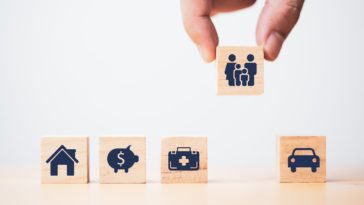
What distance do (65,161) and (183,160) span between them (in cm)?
42

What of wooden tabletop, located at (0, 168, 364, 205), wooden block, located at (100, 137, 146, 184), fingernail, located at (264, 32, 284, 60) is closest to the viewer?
wooden tabletop, located at (0, 168, 364, 205)

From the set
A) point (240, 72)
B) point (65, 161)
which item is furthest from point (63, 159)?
point (240, 72)

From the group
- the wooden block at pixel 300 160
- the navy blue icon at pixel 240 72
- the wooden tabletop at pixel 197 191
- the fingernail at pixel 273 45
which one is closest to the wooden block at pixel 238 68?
the navy blue icon at pixel 240 72

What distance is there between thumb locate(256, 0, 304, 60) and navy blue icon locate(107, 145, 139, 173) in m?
0.65

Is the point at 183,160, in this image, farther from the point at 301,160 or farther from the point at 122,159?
the point at 301,160

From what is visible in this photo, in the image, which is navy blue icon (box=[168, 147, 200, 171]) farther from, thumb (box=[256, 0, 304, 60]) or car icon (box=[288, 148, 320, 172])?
thumb (box=[256, 0, 304, 60])

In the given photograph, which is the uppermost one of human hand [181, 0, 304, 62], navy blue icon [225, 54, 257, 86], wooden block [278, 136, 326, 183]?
human hand [181, 0, 304, 62]

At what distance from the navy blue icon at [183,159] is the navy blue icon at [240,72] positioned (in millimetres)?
296

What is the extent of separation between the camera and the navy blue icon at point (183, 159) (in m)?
2.27

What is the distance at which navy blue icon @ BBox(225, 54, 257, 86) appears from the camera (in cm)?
234

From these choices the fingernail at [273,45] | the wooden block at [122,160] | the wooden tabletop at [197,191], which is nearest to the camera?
the wooden tabletop at [197,191]

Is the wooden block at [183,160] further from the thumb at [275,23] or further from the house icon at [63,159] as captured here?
the thumb at [275,23]

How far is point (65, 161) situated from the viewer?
2.27 m

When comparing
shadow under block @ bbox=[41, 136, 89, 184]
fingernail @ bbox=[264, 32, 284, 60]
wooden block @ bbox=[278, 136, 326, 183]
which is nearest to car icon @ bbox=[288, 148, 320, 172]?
wooden block @ bbox=[278, 136, 326, 183]
